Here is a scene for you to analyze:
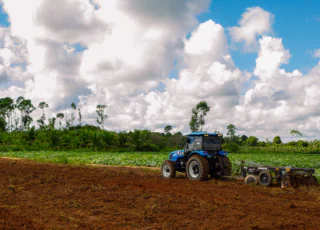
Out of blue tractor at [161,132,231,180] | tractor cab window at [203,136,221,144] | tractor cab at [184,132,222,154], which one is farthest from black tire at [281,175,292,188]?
tractor cab window at [203,136,221,144]

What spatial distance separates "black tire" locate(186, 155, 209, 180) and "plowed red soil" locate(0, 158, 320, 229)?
5.25 ft

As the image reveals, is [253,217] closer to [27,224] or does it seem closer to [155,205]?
[155,205]

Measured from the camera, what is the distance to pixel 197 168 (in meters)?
14.6

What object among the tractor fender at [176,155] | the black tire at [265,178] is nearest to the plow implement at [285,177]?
the black tire at [265,178]

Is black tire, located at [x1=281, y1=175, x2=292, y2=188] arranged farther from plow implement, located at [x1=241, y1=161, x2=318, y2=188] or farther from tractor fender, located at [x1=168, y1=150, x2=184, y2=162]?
tractor fender, located at [x1=168, y1=150, x2=184, y2=162]

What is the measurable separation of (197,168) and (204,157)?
0.60 m

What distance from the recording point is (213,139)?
1502 cm

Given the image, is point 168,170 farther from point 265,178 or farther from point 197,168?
point 265,178

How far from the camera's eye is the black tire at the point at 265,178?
12742mm

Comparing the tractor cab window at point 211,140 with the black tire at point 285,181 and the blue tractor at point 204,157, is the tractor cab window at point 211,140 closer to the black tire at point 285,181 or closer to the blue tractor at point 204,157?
the blue tractor at point 204,157

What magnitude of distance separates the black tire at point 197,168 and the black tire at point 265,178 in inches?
87.0

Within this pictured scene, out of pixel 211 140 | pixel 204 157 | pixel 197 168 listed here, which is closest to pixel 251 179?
pixel 204 157

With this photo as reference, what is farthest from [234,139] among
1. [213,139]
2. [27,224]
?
[27,224]

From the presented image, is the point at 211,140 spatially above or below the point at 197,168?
above
